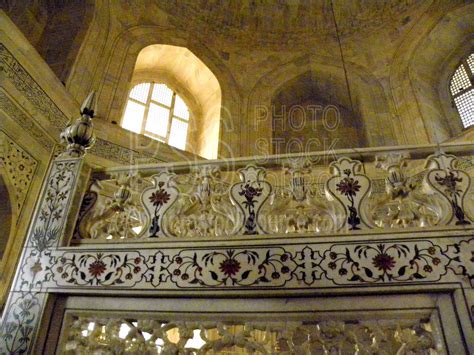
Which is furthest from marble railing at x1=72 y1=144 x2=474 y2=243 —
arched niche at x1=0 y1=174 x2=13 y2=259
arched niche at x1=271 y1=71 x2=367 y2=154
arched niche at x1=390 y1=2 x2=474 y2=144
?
arched niche at x1=271 y1=71 x2=367 y2=154

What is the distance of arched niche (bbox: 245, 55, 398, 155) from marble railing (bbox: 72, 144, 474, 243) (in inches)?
191

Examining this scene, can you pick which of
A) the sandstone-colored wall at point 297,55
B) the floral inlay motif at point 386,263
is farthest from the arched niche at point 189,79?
the floral inlay motif at point 386,263

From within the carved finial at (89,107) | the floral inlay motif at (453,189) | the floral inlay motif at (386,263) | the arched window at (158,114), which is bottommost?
the floral inlay motif at (386,263)

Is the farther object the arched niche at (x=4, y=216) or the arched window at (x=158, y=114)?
the arched window at (x=158, y=114)

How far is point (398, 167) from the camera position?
234 centimetres

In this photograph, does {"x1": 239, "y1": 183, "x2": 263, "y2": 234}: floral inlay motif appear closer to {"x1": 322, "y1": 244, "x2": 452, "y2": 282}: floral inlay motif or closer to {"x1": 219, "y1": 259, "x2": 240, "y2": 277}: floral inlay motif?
{"x1": 219, "y1": 259, "x2": 240, "y2": 277}: floral inlay motif

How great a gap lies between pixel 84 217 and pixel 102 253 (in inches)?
12.5

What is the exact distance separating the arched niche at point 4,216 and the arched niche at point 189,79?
139 inches

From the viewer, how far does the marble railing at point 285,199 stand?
221 cm

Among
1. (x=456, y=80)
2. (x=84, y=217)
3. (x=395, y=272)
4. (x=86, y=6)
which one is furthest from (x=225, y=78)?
(x=395, y=272)

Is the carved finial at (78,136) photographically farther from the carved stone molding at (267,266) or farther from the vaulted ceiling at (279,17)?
the vaulted ceiling at (279,17)

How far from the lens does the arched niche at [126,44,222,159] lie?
312 inches

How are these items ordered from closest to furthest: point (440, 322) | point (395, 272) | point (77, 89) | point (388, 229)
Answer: point (440, 322) → point (395, 272) → point (388, 229) → point (77, 89)

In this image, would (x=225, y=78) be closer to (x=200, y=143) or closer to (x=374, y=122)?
(x=200, y=143)
